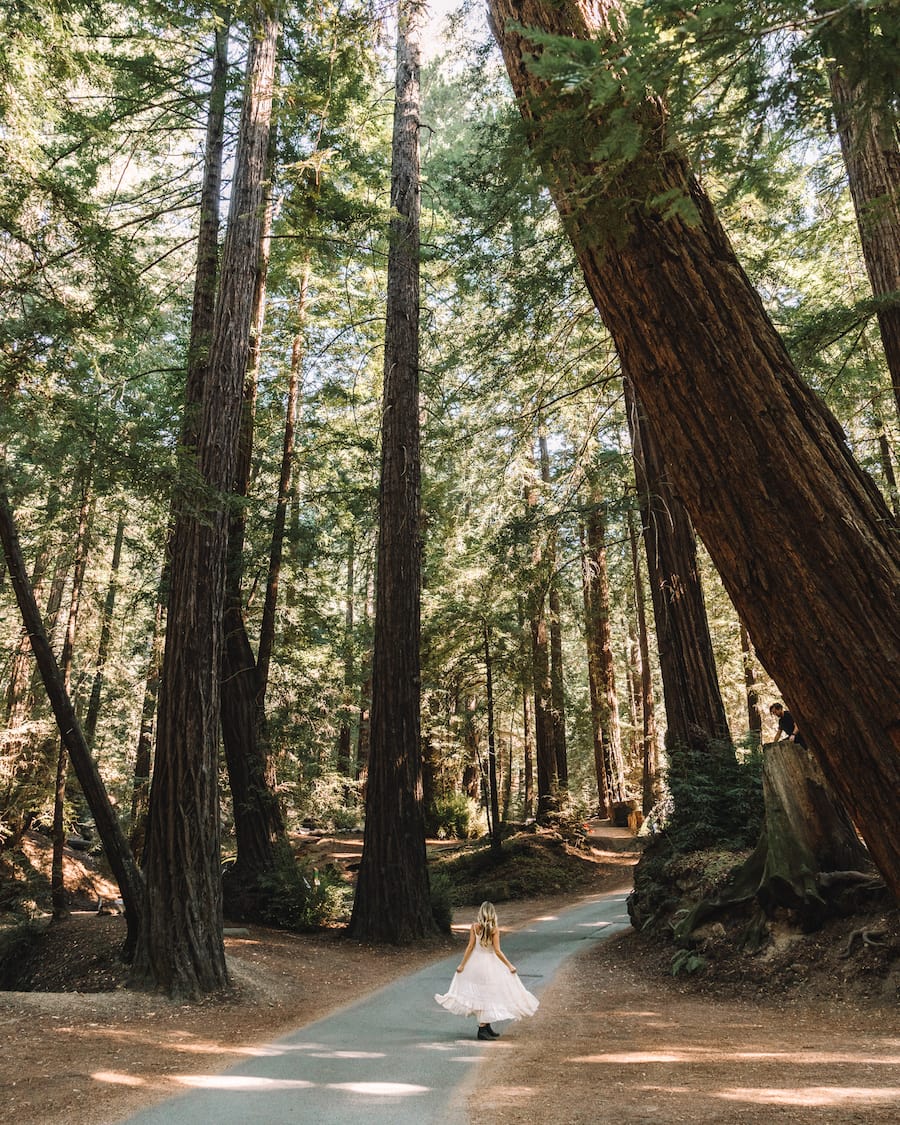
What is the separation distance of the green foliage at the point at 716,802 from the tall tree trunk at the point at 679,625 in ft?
1.14

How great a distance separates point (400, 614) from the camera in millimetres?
11961

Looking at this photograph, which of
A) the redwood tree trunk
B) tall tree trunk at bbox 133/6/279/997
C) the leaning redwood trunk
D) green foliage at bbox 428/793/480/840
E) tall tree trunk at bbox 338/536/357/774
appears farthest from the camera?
green foliage at bbox 428/793/480/840

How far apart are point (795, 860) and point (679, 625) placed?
4.26m

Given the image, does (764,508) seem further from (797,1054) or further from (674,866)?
(674,866)

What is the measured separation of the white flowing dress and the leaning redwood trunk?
4646 mm

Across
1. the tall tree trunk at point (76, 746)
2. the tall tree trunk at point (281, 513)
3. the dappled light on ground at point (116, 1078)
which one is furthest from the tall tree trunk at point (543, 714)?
the dappled light on ground at point (116, 1078)

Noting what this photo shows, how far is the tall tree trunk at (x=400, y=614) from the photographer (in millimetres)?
11172

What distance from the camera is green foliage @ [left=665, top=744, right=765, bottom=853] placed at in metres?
10.7

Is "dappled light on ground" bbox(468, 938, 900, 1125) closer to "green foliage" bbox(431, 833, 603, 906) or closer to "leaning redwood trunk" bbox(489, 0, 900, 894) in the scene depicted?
"leaning redwood trunk" bbox(489, 0, 900, 894)

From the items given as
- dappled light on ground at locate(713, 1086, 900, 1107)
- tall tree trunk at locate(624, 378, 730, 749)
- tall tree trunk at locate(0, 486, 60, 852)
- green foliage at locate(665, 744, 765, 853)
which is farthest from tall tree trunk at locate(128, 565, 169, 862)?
dappled light on ground at locate(713, 1086, 900, 1107)

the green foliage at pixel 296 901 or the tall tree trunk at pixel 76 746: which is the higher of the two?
the tall tree trunk at pixel 76 746

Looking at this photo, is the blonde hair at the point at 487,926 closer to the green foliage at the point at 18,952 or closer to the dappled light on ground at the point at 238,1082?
the dappled light on ground at the point at 238,1082

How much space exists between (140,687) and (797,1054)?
17599mm

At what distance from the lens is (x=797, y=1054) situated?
5.14 metres
